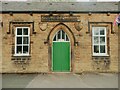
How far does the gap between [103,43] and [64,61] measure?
10.9 ft

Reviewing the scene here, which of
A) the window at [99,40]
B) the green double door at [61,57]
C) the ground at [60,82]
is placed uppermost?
the window at [99,40]

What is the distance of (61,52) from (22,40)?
10.3ft

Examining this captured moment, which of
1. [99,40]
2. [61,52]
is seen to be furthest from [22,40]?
[99,40]

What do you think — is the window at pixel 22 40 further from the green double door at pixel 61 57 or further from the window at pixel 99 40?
the window at pixel 99 40

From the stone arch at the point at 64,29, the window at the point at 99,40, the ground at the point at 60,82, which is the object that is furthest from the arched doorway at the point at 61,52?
the ground at the point at 60,82

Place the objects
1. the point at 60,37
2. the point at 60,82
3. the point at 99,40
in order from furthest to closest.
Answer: the point at 60,37 → the point at 99,40 → the point at 60,82

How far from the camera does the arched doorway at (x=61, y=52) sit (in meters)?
18.7

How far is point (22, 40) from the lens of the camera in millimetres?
18797

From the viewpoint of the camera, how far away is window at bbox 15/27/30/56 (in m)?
18.8

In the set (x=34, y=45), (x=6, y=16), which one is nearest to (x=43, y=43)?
(x=34, y=45)

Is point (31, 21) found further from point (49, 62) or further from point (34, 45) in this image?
point (49, 62)

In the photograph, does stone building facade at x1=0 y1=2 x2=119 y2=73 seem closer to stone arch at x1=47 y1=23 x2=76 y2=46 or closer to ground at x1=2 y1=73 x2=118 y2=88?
stone arch at x1=47 y1=23 x2=76 y2=46

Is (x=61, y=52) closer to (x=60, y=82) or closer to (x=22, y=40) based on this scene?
(x=22, y=40)

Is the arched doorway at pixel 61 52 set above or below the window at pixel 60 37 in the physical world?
below
